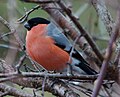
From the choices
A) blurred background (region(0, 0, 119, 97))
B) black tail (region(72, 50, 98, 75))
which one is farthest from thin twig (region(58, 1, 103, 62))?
black tail (region(72, 50, 98, 75))

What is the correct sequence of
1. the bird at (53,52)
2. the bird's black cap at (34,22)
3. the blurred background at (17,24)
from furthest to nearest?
the bird's black cap at (34,22) < the bird at (53,52) < the blurred background at (17,24)

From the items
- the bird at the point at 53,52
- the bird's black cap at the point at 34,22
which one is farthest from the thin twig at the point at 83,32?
the bird's black cap at the point at 34,22

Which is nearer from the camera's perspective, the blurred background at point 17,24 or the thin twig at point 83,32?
the thin twig at point 83,32

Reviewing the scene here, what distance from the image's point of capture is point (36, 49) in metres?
2.29

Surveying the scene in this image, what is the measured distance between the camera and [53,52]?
232 cm

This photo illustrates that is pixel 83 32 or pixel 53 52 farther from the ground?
pixel 53 52

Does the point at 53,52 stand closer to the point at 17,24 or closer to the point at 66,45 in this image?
the point at 66,45

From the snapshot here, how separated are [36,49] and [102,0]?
2.49 feet

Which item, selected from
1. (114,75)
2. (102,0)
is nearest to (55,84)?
(102,0)

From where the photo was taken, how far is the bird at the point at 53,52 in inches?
90.3

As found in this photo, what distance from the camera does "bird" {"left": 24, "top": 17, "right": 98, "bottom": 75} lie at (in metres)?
2.29

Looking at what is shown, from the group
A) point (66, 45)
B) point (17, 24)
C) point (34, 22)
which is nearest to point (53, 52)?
point (66, 45)

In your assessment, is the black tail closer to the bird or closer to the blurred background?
the bird

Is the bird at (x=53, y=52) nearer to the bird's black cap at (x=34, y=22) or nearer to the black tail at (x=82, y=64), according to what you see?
the black tail at (x=82, y=64)
